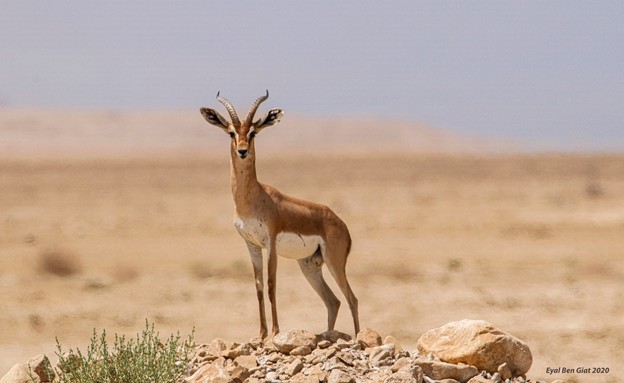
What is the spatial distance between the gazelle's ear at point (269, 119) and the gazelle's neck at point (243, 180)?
0.83 ft

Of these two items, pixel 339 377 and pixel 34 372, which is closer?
pixel 339 377

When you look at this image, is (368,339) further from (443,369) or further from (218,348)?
(218,348)

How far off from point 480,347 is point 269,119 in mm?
3474

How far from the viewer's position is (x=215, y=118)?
12.2 metres

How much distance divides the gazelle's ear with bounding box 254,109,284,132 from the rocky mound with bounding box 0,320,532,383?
2.36 metres

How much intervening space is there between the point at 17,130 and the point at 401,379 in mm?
145469

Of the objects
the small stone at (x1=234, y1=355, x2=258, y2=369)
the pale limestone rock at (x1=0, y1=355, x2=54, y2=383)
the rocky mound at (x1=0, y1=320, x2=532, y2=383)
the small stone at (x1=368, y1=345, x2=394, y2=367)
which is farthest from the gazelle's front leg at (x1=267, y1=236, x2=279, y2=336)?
the pale limestone rock at (x1=0, y1=355, x2=54, y2=383)

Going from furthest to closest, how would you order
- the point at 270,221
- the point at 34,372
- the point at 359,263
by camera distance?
1. the point at 359,263
2. the point at 270,221
3. the point at 34,372

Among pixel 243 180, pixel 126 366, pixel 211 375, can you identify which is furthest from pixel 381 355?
pixel 243 180

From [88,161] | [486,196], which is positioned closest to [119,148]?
[88,161]

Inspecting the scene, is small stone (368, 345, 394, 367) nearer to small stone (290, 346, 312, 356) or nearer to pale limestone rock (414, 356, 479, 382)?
pale limestone rock (414, 356, 479, 382)

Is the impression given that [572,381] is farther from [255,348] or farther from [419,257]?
[419,257]

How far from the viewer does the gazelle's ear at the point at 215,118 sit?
12.1 metres

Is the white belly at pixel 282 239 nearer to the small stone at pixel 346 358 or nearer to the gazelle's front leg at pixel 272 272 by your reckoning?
the gazelle's front leg at pixel 272 272
